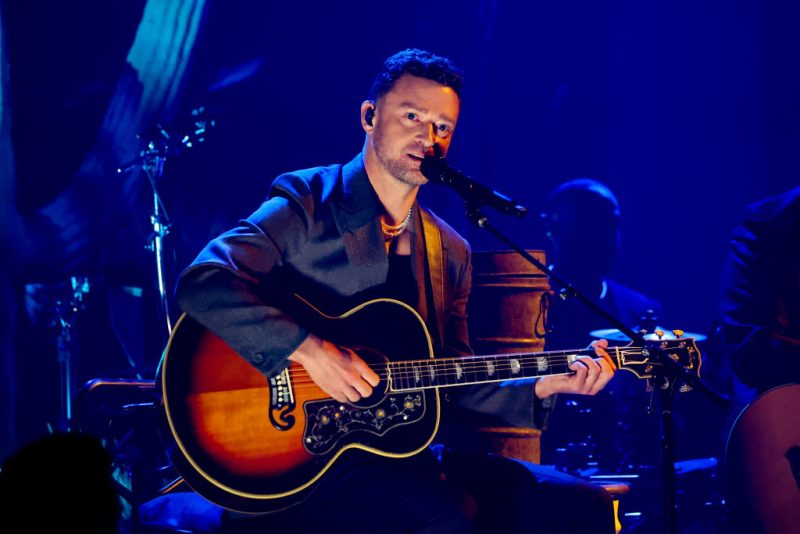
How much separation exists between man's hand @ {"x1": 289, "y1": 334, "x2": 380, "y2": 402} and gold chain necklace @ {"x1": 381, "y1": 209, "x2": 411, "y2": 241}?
→ 762 mm

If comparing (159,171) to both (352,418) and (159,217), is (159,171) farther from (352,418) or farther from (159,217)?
(352,418)

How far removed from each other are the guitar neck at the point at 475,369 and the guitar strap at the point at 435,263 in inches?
12.4

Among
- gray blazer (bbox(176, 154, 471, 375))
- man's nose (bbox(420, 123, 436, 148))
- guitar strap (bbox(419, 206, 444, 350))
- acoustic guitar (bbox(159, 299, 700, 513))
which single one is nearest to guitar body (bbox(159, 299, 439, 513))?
acoustic guitar (bbox(159, 299, 700, 513))

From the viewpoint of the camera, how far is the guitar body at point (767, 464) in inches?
147

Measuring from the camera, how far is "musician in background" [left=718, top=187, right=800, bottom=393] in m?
3.99

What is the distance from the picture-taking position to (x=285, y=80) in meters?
5.82

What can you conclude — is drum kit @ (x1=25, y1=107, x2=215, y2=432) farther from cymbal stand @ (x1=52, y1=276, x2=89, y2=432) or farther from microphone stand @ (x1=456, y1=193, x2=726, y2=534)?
microphone stand @ (x1=456, y1=193, x2=726, y2=534)

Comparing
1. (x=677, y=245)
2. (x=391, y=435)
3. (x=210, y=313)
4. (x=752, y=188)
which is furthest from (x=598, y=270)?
(x=210, y=313)

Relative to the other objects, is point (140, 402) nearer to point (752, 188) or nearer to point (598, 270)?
point (598, 270)

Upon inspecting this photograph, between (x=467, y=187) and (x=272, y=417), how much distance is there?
1.10 metres

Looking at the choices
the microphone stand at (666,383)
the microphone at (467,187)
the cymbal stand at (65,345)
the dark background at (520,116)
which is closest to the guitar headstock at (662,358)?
the microphone stand at (666,383)

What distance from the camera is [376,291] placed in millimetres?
3324

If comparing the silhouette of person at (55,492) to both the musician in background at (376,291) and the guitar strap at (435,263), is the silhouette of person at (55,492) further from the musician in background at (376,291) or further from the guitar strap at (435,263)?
the guitar strap at (435,263)

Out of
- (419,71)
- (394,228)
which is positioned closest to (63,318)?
(394,228)
